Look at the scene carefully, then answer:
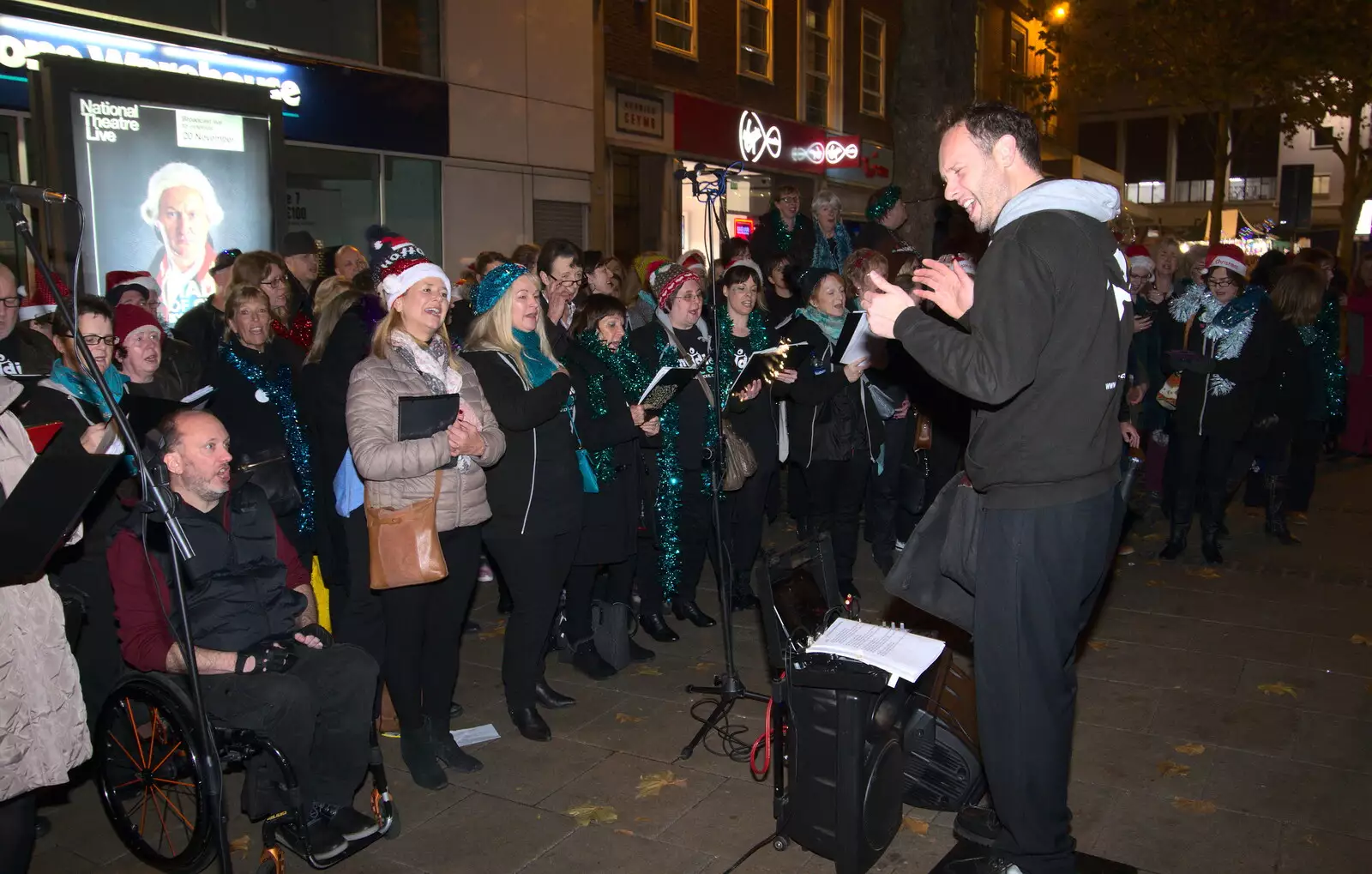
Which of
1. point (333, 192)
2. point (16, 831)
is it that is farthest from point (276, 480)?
point (333, 192)

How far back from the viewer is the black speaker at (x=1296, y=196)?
57.6 feet

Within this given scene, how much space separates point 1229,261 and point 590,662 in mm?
5515

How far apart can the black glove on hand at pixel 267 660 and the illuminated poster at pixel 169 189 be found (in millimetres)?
5117

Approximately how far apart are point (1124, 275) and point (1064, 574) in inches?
36.4

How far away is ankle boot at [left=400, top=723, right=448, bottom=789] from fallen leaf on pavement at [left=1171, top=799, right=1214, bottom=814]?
117 inches

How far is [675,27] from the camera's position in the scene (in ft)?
56.4

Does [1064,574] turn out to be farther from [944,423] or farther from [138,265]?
[138,265]

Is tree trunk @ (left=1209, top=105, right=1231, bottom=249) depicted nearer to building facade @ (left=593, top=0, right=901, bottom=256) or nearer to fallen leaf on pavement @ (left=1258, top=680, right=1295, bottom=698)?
building facade @ (left=593, top=0, right=901, bottom=256)

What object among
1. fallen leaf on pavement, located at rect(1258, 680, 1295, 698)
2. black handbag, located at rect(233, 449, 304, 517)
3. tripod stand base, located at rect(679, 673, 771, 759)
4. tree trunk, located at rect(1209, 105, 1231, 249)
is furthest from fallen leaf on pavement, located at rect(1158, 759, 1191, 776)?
tree trunk, located at rect(1209, 105, 1231, 249)

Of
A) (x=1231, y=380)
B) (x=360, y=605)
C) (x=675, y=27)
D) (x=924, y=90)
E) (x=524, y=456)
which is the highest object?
(x=675, y=27)

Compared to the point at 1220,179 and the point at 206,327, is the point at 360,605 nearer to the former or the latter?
the point at 206,327

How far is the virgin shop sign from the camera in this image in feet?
57.4

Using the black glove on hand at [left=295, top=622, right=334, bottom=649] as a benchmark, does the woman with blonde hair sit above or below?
above

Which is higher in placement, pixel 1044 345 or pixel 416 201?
pixel 416 201
